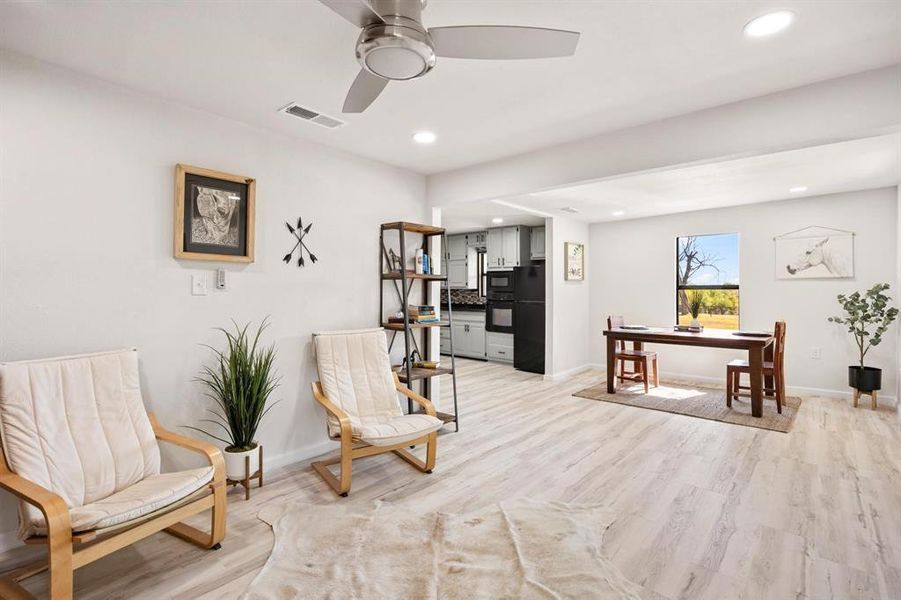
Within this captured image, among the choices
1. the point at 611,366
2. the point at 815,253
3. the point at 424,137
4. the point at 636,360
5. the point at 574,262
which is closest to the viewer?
the point at 424,137

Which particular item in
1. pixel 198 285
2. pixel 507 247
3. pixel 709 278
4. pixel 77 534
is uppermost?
pixel 507 247

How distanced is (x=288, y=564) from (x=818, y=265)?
620 cm

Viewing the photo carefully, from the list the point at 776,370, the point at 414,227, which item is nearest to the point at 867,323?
the point at 776,370

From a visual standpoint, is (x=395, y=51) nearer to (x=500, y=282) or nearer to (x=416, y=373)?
(x=416, y=373)

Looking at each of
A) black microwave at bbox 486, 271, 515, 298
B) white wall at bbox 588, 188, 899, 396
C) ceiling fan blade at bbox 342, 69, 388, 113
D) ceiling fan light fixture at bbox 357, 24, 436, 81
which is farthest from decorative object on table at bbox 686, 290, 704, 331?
ceiling fan light fixture at bbox 357, 24, 436, 81

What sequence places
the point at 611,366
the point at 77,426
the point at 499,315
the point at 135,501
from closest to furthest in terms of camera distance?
1. the point at 135,501
2. the point at 77,426
3. the point at 611,366
4. the point at 499,315

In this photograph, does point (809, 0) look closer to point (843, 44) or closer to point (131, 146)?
point (843, 44)

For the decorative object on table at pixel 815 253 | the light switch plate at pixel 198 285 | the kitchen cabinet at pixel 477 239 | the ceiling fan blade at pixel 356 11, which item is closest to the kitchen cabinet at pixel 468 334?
the kitchen cabinet at pixel 477 239

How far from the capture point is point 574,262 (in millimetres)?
6629

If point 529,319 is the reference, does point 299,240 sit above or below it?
above

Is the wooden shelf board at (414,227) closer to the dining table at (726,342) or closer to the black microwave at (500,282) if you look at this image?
the dining table at (726,342)

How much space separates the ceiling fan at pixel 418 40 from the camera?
4.90ft

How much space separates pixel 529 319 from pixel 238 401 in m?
4.75

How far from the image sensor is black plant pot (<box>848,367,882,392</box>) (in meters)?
4.57
